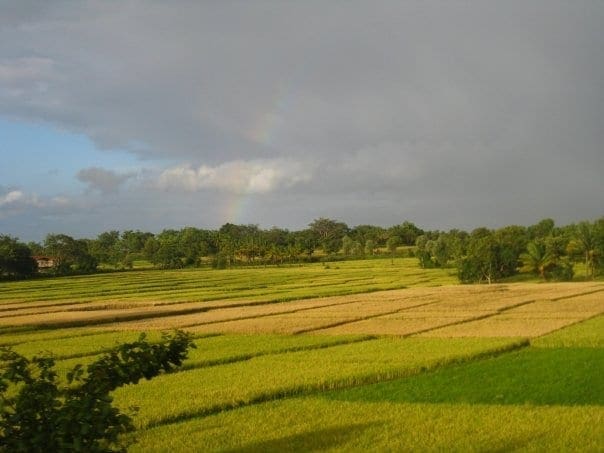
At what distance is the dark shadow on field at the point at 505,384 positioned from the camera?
42.5 ft

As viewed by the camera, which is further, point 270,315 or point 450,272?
point 450,272

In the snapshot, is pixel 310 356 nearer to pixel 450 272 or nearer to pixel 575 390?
pixel 575 390

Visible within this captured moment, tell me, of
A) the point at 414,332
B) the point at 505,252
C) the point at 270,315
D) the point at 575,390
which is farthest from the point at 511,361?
the point at 505,252

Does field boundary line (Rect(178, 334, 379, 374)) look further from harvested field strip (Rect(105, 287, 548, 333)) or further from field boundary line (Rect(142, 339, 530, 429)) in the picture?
harvested field strip (Rect(105, 287, 548, 333))

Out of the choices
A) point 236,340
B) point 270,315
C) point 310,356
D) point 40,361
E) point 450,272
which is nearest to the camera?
point 40,361

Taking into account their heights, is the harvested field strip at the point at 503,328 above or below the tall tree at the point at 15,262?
below

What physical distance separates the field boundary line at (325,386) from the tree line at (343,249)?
48.2m

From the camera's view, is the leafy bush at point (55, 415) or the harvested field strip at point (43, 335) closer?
the leafy bush at point (55, 415)

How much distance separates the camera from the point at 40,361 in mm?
6770

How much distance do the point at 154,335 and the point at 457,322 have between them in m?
12.1

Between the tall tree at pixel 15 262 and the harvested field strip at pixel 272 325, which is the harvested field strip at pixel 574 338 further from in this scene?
the tall tree at pixel 15 262

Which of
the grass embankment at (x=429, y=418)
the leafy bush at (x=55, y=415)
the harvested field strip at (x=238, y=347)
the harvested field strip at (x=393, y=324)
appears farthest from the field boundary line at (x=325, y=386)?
the harvested field strip at (x=393, y=324)

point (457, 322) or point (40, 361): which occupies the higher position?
point (40, 361)

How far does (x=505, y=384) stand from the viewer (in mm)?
14305
